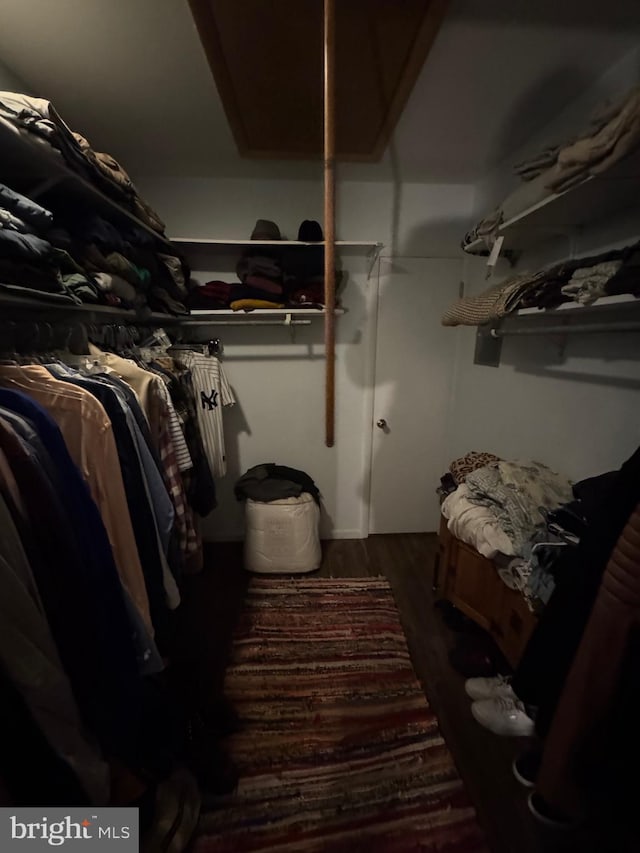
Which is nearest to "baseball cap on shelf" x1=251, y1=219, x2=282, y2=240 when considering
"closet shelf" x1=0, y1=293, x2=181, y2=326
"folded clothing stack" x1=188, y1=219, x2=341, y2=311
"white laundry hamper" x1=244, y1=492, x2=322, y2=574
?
"folded clothing stack" x1=188, y1=219, x2=341, y2=311

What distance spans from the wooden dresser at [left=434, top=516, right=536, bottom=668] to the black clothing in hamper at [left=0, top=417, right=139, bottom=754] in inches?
51.1

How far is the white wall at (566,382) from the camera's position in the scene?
1264 mm

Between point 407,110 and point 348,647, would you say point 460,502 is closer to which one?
point 348,647

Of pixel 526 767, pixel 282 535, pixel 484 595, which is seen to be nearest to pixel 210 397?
pixel 282 535

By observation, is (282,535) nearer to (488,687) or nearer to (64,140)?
(488,687)

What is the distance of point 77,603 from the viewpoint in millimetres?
708

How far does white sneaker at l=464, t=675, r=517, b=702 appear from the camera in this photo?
1459mm

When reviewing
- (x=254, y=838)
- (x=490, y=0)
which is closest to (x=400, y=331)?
(x=490, y=0)

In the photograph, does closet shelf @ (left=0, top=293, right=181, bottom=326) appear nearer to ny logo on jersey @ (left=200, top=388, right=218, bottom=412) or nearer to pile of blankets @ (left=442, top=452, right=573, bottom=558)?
ny logo on jersey @ (left=200, top=388, right=218, bottom=412)

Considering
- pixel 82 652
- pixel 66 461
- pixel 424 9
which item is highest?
pixel 424 9

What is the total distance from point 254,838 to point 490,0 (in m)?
2.61

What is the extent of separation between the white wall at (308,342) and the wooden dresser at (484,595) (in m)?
0.95

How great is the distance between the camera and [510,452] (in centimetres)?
192

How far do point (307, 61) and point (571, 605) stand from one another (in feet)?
6.10
